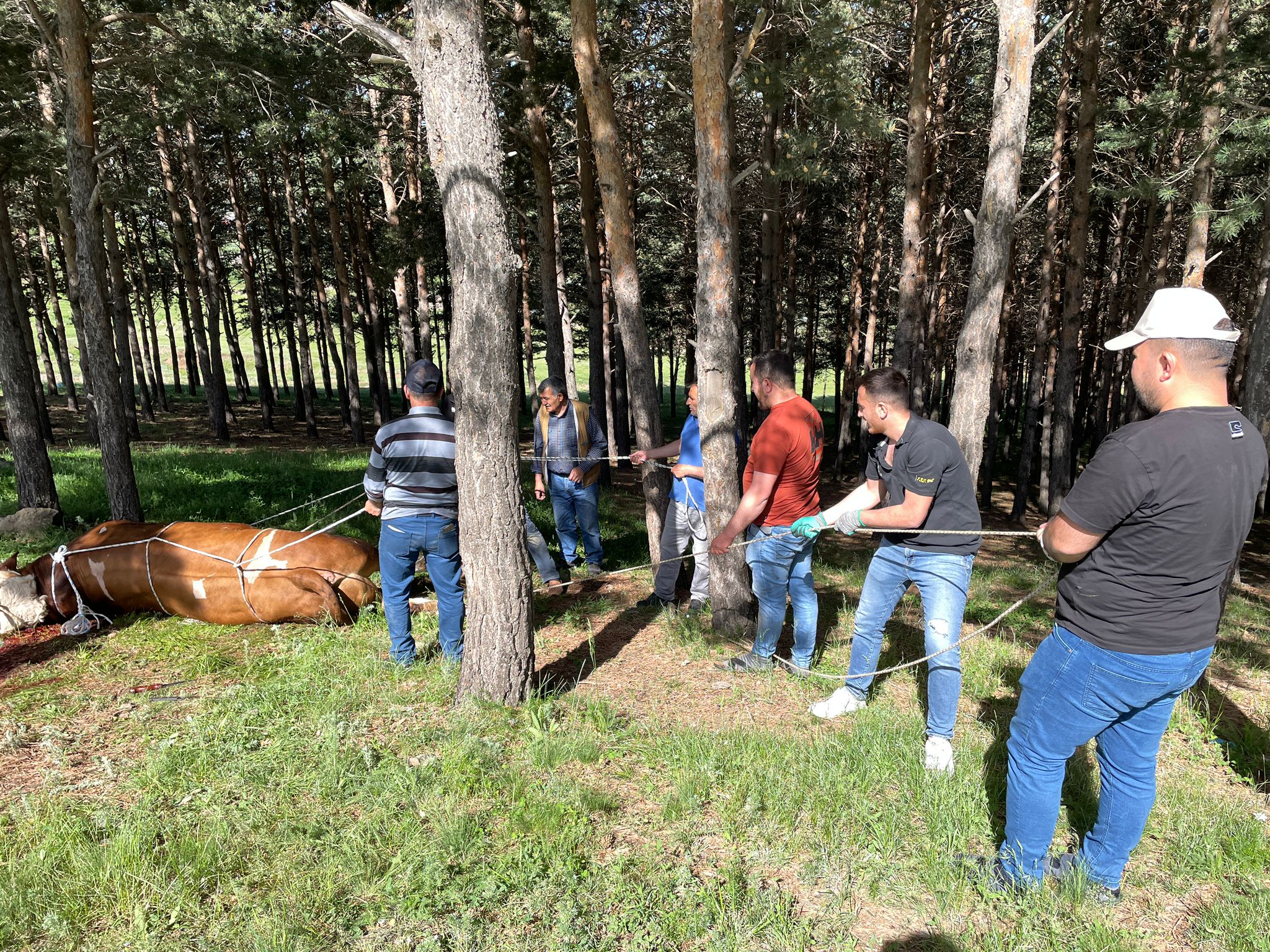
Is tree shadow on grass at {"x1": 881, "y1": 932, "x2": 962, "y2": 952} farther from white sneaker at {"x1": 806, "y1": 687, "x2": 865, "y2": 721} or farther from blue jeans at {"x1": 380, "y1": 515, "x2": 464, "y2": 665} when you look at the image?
blue jeans at {"x1": 380, "y1": 515, "x2": 464, "y2": 665}

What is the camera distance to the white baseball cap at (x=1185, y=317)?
2365 millimetres

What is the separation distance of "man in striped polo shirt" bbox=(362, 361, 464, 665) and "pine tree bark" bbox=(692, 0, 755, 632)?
196 centimetres

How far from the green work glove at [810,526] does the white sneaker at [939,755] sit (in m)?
1.25

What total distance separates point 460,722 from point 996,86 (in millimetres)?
7746

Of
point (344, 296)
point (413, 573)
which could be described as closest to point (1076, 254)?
point (413, 573)

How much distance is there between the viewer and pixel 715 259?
214 inches

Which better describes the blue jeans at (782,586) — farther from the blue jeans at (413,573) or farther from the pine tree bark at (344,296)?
the pine tree bark at (344,296)

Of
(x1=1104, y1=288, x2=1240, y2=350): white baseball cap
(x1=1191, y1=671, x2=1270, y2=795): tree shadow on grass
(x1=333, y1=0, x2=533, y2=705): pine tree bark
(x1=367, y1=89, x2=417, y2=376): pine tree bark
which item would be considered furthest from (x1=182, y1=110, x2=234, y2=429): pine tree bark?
(x1=1191, y1=671, x2=1270, y2=795): tree shadow on grass

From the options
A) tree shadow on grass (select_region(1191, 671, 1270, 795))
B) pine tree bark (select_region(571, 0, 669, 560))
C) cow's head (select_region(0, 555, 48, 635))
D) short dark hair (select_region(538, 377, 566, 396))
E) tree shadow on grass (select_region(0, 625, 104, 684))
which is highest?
pine tree bark (select_region(571, 0, 669, 560))

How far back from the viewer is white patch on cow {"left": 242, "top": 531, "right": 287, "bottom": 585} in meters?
5.61

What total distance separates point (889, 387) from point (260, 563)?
15.9 ft

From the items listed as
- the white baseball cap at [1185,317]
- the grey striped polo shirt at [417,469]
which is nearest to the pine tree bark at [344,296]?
the grey striped polo shirt at [417,469]

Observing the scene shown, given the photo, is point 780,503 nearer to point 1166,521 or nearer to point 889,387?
point 889,387

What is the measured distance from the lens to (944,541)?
372 cm
